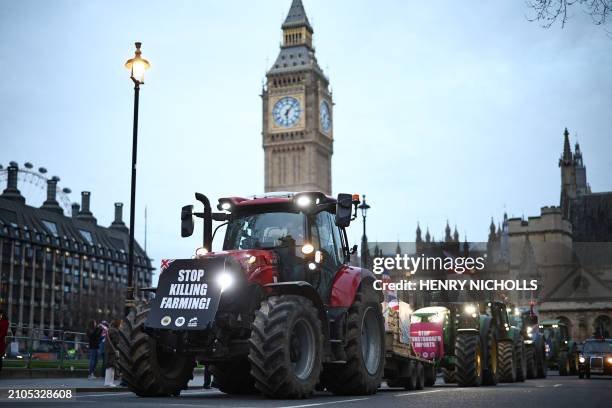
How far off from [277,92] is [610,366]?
406 ft

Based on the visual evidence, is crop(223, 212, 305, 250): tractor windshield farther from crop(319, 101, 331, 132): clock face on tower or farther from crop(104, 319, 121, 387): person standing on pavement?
crop(319, 101, 331, 132): clock face on tower

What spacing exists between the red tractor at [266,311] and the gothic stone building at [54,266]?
282 ft

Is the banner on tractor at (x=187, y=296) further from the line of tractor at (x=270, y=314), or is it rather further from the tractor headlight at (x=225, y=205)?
the tractor headlight at (x=225, y=205)

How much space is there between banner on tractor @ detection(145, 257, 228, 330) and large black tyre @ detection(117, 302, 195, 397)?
0.23 m

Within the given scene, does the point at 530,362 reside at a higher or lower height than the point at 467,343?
lower

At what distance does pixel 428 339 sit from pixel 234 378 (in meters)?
7.70

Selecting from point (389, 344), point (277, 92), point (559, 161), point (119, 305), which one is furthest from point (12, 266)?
point (389, 344)

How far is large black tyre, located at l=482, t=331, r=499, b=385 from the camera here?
21259mm

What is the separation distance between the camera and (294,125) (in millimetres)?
147000

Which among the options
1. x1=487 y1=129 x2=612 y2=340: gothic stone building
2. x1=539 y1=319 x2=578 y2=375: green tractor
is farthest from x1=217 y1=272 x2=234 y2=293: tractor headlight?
x1=487 y1=129 x2=612 y2=340: gothic stone building

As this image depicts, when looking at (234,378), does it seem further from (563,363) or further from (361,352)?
(563,363)

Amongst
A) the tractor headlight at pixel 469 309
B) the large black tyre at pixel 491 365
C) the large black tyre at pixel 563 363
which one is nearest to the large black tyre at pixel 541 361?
the large black tyre at pixel 563 363

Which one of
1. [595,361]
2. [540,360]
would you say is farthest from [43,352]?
[595,361]

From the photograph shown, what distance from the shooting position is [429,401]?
1193 centimetres
